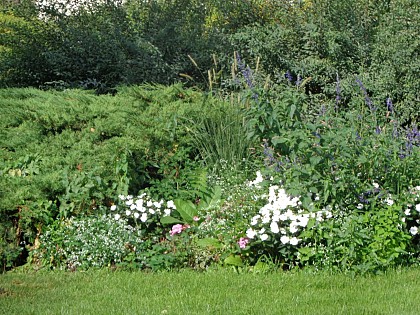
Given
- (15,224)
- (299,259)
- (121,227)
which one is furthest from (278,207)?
(15,224)

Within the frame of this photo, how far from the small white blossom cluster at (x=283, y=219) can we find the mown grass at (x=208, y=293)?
337 mm

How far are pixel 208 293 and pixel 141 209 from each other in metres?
1.46

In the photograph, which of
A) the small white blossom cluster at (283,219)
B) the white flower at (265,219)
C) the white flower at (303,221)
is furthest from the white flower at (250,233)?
the white flower at (303,221)

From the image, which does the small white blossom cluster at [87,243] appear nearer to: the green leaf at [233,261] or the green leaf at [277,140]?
the green leaf at [233,261]

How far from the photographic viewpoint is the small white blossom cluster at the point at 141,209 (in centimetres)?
612

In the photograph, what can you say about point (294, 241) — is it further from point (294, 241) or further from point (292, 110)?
point (292, 110)

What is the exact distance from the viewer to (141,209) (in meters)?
6.12

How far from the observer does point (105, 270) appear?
5.61m

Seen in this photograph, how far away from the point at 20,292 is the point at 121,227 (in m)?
1.15

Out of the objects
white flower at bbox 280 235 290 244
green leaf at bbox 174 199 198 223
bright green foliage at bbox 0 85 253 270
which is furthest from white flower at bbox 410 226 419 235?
bright green foliage at bbox 0 85 253 270

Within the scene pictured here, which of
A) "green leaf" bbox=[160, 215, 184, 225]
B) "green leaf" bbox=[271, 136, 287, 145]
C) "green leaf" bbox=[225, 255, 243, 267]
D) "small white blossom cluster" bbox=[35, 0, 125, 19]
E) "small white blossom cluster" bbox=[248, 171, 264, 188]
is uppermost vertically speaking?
"small white blossom cluster" bbox=[35, 0, 125, 19]

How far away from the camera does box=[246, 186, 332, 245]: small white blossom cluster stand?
17.8 ft

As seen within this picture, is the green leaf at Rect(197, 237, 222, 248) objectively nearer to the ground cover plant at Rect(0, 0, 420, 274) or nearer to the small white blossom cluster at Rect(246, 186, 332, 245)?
the ground cover plant at Rect(0, 0, 420, 274)

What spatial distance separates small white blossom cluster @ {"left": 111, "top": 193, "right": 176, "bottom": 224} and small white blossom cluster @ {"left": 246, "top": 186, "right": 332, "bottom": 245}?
1.03m
